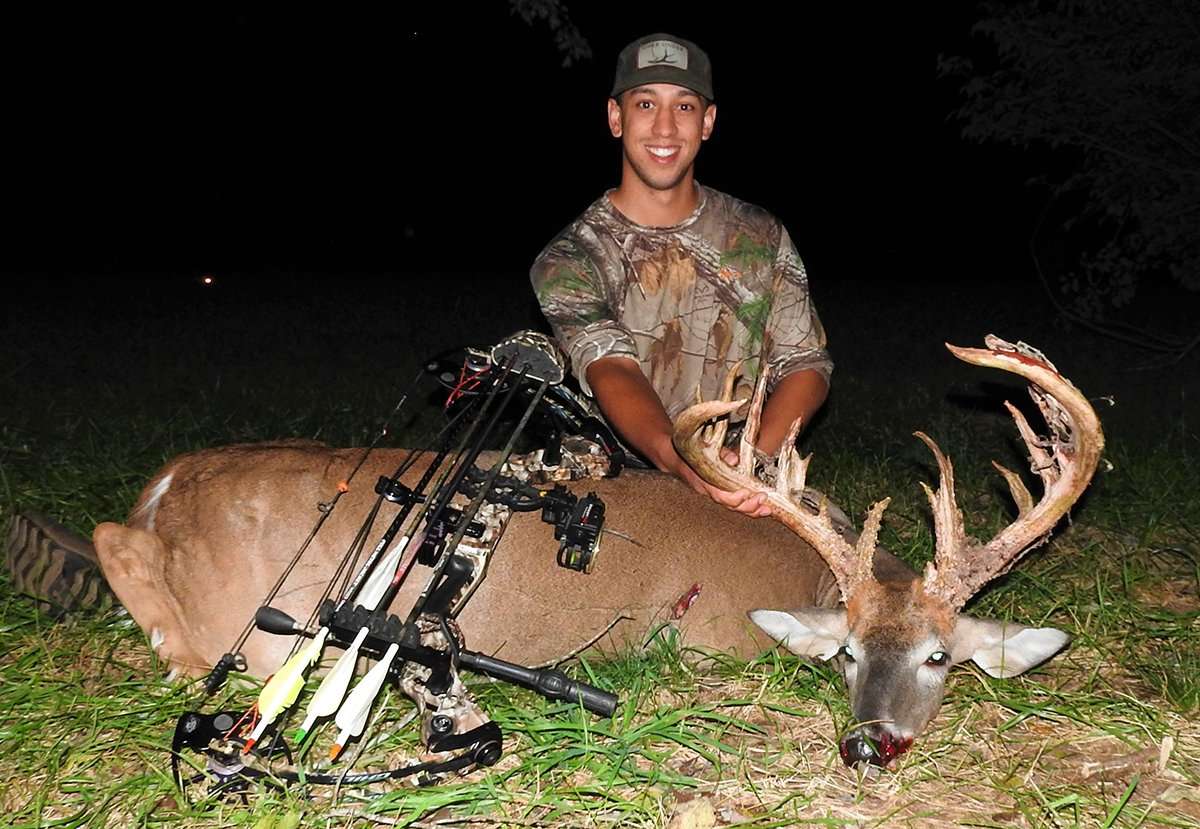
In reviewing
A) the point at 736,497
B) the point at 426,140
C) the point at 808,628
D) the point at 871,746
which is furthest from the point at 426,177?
the point at 871,746

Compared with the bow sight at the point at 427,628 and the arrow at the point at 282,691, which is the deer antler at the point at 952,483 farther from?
the arrow at the point at 282,691

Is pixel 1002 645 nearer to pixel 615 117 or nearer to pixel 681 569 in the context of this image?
pixel 681 569

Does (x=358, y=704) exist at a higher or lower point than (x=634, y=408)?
lower

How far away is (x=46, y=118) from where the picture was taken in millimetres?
24188

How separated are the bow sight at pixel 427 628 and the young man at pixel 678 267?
0.81 metres

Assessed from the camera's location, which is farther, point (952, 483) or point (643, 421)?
point (643, 421)

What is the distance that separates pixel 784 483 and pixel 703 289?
53.1 inches

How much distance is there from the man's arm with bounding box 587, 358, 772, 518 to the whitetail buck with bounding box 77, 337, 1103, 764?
0.12 m

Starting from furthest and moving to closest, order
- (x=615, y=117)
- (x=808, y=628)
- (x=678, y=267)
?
1. (x=615, y=117)
2. (x=678, y=267)
3. (x=808, y=628)

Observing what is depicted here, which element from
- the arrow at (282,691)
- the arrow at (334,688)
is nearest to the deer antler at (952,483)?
the arrow at (334,688)

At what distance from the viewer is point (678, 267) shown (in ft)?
14.3

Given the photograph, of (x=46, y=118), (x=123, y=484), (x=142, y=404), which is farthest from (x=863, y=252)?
(x=123, y=484)

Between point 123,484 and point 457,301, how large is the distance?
985 cm

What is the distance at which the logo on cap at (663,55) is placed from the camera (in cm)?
417
